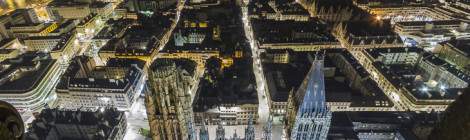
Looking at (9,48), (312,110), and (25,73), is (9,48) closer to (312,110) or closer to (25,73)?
(25,73)

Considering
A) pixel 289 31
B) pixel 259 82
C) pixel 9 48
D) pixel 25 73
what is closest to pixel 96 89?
pixel 25 73

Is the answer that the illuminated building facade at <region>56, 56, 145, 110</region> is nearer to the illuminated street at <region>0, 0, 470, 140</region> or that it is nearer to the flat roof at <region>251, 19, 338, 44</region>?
the illuminated street at <region>0, 0, 470, 140</region>

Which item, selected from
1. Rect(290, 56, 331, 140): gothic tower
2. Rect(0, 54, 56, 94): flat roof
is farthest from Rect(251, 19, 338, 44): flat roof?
Rect(0, 54, 56, 94): flat roof

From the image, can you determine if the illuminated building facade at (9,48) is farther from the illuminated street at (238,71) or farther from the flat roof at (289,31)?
the flat roof at (289,31)

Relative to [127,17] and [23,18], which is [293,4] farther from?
[23,18]

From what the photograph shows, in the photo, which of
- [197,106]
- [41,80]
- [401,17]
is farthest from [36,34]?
[401,17]

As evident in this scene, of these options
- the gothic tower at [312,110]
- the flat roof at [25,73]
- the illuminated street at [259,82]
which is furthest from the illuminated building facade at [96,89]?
the gothic tower at [312,110]
